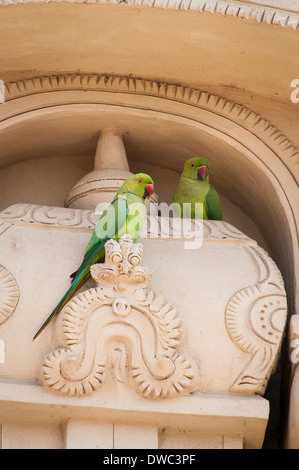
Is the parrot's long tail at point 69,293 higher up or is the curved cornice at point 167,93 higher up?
the curved cornice at point 167,93

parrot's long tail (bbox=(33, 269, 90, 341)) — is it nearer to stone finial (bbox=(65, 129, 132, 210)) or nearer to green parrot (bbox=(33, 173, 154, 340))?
green parrot (bbox=(33, 173, 154, 340))

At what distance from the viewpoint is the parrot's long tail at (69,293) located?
3.96m

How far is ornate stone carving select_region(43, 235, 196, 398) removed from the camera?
387cm

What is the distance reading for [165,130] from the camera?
15.9 ft

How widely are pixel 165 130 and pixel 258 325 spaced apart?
1.24m

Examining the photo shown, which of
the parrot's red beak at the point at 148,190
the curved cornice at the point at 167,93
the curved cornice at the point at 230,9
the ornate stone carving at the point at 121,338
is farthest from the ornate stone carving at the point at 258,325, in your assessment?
the curved cornice at the point at 230,9

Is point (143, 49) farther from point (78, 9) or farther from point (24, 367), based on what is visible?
point (24, 367)

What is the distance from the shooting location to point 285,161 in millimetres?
4656

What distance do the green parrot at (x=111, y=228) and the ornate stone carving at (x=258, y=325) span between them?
0.53m

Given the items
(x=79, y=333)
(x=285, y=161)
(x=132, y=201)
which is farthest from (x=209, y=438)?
(x=285, y=161)

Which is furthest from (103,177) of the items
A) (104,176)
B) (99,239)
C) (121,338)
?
(121,338)

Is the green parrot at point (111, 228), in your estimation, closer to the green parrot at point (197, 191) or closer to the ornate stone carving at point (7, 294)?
the ornate stone carving at point (7, 294)

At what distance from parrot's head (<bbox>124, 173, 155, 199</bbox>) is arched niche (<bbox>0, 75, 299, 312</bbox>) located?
430 mm

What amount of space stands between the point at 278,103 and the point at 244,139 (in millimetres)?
241
